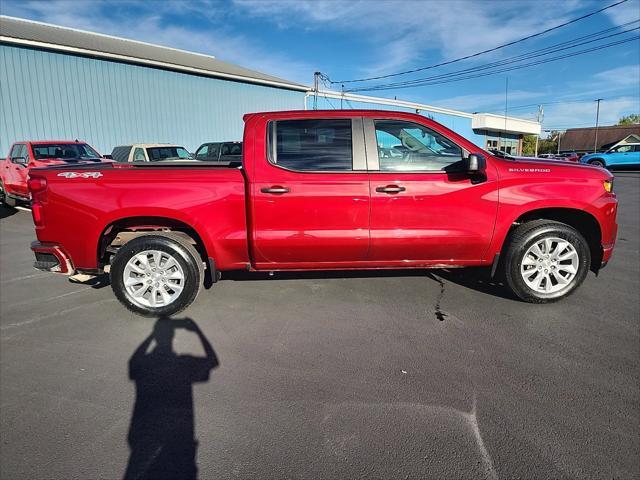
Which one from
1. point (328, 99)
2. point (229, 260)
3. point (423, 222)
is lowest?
point (229, 260)

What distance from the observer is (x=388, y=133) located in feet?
13.6

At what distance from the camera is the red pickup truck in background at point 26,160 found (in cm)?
1075

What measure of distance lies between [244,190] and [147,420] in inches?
84.5

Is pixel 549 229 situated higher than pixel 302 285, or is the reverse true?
pixel 549 229

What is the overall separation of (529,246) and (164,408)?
3641mm

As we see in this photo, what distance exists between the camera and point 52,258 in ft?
13.1

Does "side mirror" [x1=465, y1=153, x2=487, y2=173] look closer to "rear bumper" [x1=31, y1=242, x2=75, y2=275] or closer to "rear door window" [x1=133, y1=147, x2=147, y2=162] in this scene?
"rear bumper" [x1=31, y1=242, x2=75, y2=275]

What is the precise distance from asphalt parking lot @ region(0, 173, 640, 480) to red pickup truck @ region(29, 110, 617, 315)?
1.63 ft

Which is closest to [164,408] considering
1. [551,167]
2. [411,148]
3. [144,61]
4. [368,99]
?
[411,148]

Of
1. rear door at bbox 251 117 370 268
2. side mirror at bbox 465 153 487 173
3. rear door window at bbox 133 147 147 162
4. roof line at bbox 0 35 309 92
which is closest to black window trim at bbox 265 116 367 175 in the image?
rear door at bbox 251 117 370 268

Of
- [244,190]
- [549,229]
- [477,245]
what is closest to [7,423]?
[244,190]

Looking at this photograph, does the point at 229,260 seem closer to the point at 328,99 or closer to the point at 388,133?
the point at 388,133

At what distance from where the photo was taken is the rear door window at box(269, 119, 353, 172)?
402 centimetres

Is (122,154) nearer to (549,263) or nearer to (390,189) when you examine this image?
(390,189)
